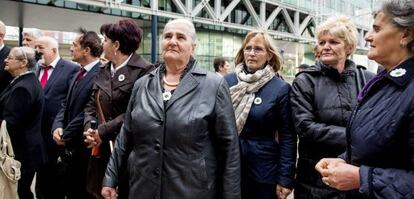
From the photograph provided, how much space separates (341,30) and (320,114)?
656mm

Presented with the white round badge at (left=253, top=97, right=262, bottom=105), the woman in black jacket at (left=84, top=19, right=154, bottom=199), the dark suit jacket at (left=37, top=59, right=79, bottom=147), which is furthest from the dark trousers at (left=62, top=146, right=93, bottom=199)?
the white round badge at (left=253, top=97, right=262, bottom=105)

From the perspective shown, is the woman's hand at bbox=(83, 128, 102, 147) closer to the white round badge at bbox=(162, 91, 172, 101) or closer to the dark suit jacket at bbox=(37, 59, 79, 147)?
the white round badge at bbox=(162, 91, 172, 101)

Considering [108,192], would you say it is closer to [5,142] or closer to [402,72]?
[5,142]

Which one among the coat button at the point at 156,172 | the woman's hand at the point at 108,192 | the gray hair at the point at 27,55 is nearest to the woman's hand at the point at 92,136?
the woman's hand at the point at 108,192

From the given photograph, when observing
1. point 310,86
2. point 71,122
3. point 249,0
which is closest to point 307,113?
point 310,86

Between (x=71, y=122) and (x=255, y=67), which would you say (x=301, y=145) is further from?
(x=71, y=122)

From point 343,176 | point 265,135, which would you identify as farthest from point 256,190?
point 343,176

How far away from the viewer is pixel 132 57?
3658mm

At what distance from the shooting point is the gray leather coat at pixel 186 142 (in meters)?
2.63

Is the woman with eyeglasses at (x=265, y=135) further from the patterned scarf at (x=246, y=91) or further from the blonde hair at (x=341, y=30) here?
the blonde hair at (x=341, y=30)

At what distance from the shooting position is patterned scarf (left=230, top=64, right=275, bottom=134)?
322 cm

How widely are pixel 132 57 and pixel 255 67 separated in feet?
3.69

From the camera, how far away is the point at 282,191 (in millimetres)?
3109

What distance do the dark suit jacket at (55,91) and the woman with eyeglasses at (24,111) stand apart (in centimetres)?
42
